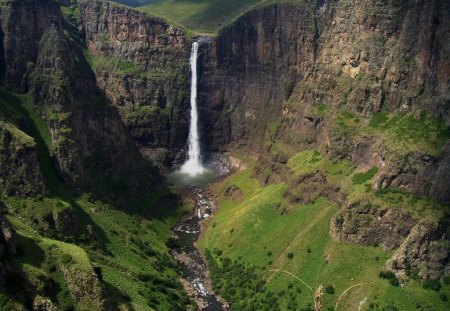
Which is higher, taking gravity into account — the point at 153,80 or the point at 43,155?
the point at 153,80

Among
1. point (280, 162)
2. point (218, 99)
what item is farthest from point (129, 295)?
point (218, 99)

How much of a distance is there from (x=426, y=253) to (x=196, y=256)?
51.6 meters

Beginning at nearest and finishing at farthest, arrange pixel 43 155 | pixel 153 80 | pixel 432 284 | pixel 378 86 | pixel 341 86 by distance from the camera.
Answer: pixel 432 284 < pixel 378 86 < pixel 43 155 < pixel 341 86 < pixel 153 80

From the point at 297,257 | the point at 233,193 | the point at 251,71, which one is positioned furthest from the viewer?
the point at 251,71

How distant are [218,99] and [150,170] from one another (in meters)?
38.2

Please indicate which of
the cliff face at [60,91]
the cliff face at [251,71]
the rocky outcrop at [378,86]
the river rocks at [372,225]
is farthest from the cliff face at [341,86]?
the cliff face at [60,91]

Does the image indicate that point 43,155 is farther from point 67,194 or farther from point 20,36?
point 20,36

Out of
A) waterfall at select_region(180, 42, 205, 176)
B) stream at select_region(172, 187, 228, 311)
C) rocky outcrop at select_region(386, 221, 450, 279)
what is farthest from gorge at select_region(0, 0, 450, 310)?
waterfall at select_region(180, 42, 205, 176)

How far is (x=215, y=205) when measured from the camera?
156m

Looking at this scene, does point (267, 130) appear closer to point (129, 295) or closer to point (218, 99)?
point (218, 99)

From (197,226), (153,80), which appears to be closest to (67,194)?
(197,226)

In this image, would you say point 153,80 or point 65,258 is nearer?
point 65,258

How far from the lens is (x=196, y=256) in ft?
429

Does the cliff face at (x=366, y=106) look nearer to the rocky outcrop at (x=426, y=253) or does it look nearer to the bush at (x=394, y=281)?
the rocky outcrop at (x=426, y=253)
